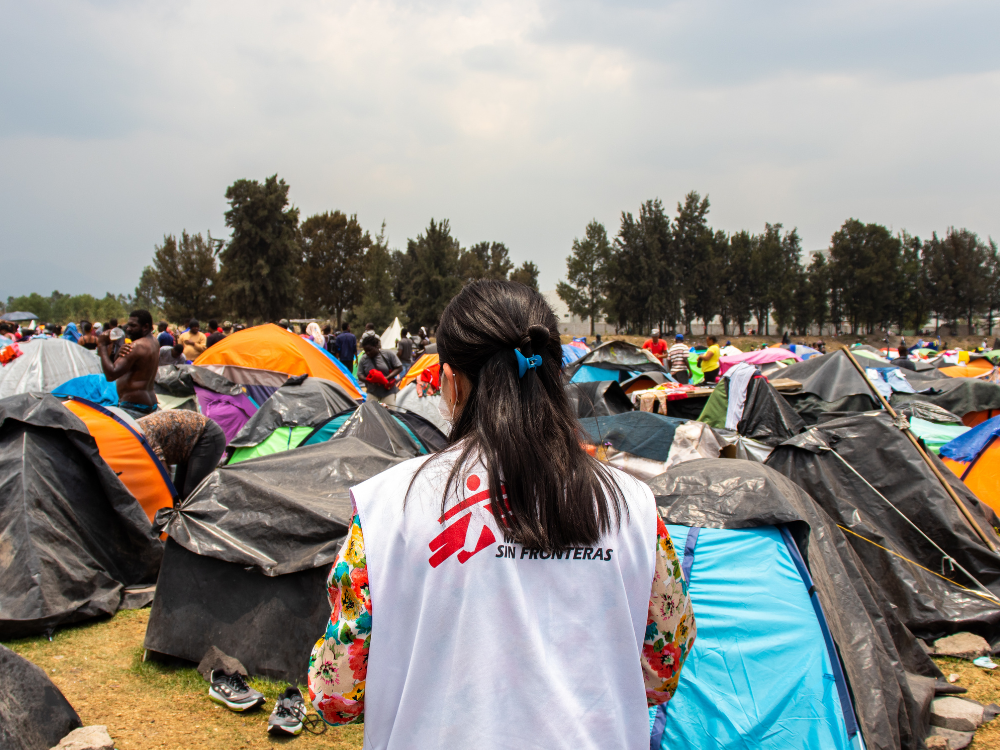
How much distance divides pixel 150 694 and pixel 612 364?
10.5 m

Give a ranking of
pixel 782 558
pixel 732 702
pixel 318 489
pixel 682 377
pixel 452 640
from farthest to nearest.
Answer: pixel 682 377 → pixel 318 489 → pixel 782 558 → pixel 732 702 → pixel 452 640

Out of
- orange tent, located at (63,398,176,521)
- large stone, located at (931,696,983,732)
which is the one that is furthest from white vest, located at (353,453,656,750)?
orange tent, located at (63,398,176,521)

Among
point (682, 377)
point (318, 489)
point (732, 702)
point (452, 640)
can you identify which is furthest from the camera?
point (682, 377)

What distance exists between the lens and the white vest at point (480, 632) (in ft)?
3.44

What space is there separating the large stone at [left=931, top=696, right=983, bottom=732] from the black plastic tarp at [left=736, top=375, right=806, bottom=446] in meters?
4.56

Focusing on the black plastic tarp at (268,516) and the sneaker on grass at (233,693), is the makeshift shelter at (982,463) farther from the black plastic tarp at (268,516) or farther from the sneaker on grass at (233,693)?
the sneaker on grass at (233,693)

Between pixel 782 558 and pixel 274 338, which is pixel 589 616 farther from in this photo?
pixel 274 338

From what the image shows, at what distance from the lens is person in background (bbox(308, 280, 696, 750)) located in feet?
3.44

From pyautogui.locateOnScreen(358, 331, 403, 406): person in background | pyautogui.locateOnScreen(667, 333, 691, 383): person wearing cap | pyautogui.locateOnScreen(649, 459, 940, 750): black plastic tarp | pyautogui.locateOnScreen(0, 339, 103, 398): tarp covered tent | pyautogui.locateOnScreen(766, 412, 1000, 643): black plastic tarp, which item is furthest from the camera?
pyautogui.locateOnScreen(667, 333, 691, 383): person wearing cap

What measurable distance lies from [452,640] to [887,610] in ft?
11.8

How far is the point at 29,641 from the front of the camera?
3.90m

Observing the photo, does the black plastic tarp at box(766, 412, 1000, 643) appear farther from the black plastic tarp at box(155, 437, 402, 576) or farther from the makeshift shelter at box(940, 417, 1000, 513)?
the black plastic tarp at box(155, 437, 402, 576)

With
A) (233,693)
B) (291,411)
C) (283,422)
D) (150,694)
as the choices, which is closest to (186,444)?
(283,422)

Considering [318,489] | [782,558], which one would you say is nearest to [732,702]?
[782,558]
